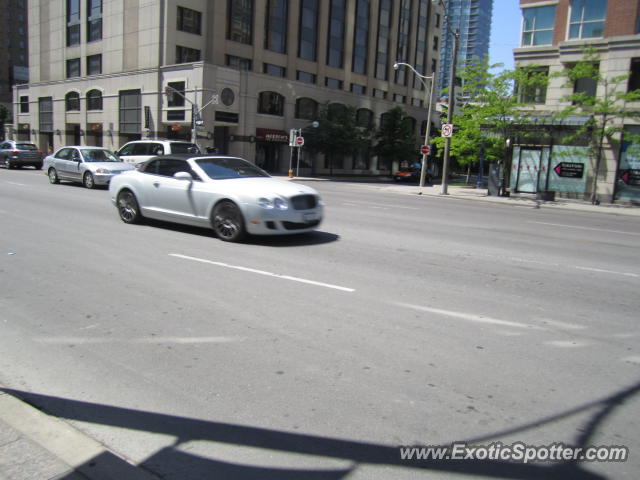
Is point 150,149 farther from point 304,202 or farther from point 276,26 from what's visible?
point 276,26

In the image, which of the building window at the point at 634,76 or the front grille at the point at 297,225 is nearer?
the front grille at the point at 297,225

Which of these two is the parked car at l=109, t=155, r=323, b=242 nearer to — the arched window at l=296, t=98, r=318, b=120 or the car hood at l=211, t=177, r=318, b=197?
the car hood at l=211, t=177, r=318, b=197

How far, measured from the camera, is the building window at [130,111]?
47188mm

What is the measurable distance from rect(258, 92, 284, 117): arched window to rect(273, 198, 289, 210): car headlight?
3891 centimetres

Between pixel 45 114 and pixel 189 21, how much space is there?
26248 millimetres

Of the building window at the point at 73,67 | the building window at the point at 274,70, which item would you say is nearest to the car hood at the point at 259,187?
the building window at the point at 274,70

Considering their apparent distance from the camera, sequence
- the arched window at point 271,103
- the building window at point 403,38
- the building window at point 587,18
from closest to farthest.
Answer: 1. the building window at point 587,18
2. the arched window at point 271,103
3. the building window at point 403,38

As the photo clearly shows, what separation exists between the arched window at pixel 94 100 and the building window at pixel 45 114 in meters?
8.81

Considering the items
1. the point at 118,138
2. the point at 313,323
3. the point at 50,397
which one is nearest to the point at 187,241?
the point at 313,323

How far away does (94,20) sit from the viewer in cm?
5138

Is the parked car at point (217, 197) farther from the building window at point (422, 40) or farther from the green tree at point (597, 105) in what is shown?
the building window at point (422, 40)

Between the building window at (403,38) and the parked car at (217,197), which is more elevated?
the building window at (403,38)

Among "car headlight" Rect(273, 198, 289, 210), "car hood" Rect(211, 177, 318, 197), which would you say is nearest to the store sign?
"car hood" Rect(211, 177, 318, 197)

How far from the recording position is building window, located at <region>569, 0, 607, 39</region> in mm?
27125
